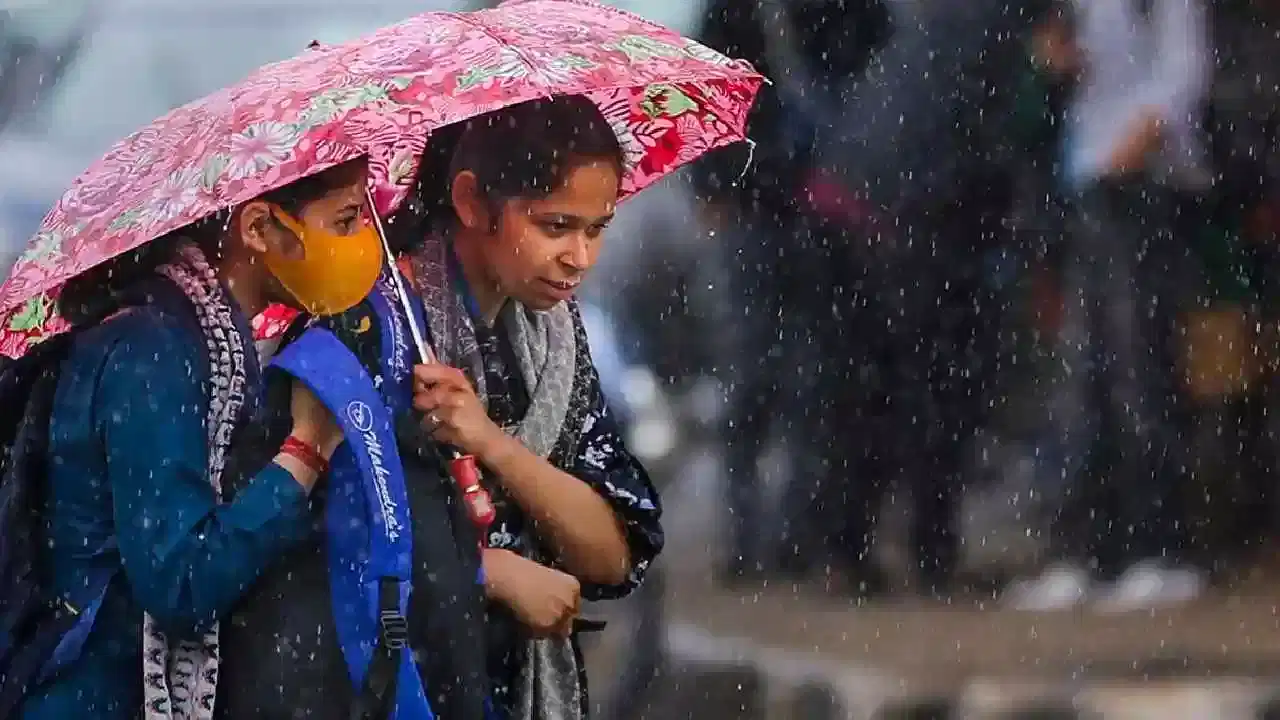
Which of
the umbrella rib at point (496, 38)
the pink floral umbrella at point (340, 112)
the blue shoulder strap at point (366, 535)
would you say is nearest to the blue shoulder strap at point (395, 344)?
the blue shoulder strap at point (366, 535)

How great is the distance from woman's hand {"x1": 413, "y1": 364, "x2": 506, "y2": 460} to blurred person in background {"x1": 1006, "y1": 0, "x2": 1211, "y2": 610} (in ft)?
15.9

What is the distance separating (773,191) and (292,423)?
484 centimetres

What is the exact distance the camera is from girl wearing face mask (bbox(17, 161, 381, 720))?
10.4 feet

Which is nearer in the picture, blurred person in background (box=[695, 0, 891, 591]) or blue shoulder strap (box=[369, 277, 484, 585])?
blue shoulder strap (box=[369, 277, 484, 585])

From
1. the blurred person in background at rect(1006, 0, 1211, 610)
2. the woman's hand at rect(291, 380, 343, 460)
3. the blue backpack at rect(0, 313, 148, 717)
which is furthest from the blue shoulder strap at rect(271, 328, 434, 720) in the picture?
the blurred person in background at rect(1006, 0, 1211, 610)

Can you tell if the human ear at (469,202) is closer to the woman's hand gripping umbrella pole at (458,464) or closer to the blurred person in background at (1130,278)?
the woman's hand gripping umbrella pole at (458,464)

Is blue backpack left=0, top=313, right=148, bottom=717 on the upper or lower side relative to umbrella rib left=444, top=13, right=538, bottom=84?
lower

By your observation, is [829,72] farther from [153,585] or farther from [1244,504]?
[153,585]

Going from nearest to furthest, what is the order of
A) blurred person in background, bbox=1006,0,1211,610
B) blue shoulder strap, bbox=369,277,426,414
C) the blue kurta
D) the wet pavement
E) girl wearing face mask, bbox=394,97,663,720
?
1. the blue kurta
2. blue shoulder strap, bbox=369,277,426,414
3. girl wearing face mask, bbox=394,97,663,720
4. the wet pavement
5. blurred person in background, bbox=1006,0,1211,610

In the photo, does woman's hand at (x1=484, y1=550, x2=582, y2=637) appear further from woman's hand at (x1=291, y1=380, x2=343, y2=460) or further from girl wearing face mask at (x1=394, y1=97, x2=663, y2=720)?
woman's hand at (x1=291, y1=380, x2=343, y2=460)

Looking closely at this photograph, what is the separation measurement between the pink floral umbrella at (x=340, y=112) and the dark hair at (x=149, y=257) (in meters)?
0.04

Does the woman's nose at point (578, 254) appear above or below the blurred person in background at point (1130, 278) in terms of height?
above

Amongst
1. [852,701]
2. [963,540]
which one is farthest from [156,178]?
[963,540]

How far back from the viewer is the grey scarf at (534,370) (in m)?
3.53
